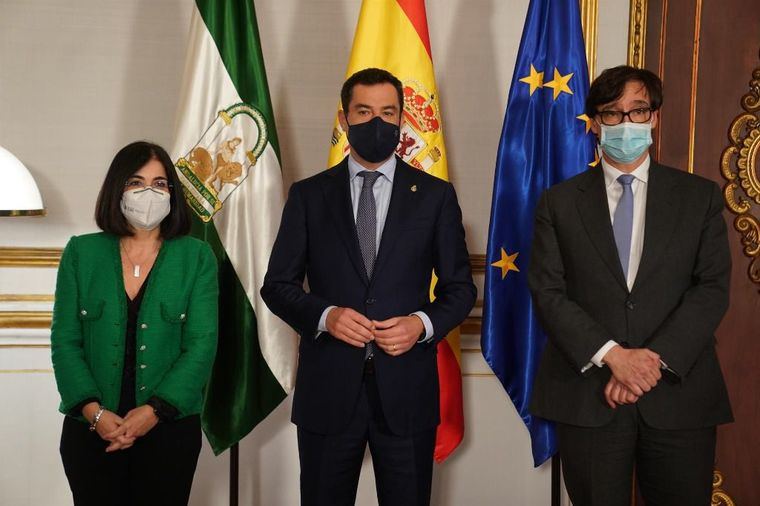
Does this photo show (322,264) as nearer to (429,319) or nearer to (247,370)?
(429,319)

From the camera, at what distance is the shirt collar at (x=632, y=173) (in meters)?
2.27

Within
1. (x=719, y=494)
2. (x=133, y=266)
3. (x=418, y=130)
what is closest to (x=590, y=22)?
(x=418, y=130)

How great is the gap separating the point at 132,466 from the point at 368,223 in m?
0.94

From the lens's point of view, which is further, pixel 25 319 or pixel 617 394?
pixel 25 319

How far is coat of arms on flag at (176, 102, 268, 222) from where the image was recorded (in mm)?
2926

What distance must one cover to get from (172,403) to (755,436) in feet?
8.00

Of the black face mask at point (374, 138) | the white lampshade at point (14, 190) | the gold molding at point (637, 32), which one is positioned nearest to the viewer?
the black face mask at point (374, 138)

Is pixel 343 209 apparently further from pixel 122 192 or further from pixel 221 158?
pixel 221 158

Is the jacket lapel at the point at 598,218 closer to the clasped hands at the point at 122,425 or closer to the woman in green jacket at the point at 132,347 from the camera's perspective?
the woman in green jacket at the point at 132,347

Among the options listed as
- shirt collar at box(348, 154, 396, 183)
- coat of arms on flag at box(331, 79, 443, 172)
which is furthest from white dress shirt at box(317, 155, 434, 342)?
coat of arms on flag at box(331, 79, 443, 172)

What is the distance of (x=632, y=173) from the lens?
2270mm

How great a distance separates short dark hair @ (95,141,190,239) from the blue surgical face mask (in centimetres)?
126

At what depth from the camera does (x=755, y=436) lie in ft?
10.8

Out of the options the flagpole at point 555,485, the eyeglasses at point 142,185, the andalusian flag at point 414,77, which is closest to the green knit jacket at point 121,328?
the eyeglasses at point 142,185
